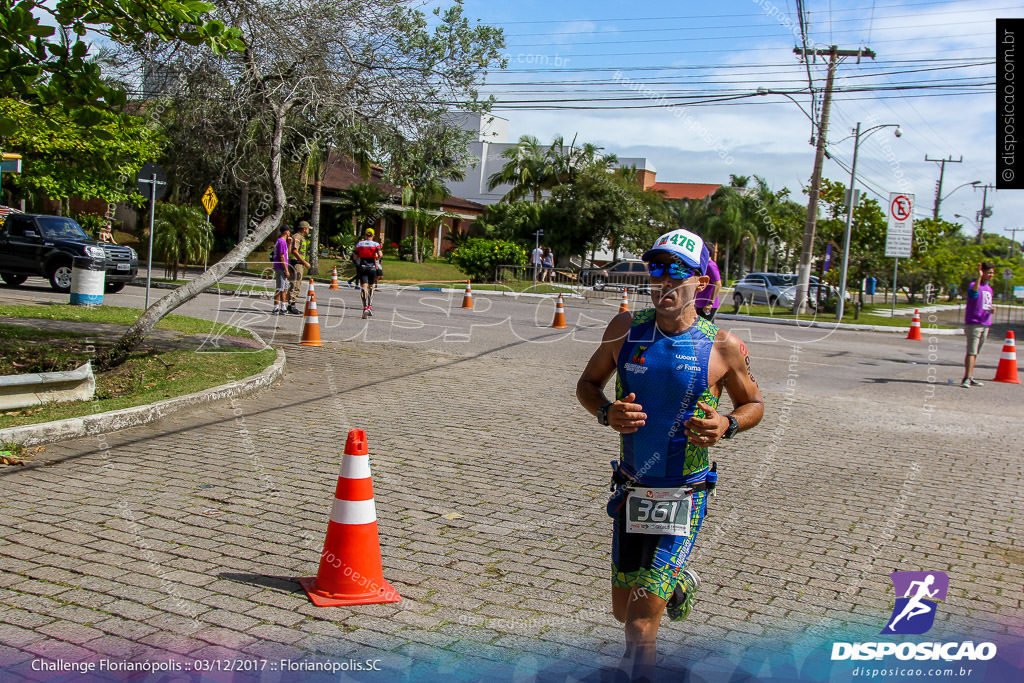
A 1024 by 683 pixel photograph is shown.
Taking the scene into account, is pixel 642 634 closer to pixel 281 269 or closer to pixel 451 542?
pixel 451 542

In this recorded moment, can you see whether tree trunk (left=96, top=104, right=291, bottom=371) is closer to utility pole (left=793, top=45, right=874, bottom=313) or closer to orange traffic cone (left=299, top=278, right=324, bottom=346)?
orange traffic cone (left=299, top=278, right=324, bottom=346)

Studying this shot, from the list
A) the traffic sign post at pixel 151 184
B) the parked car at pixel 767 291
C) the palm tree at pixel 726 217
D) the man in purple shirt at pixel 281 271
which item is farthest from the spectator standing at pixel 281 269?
the palm tree at pixel 726 217

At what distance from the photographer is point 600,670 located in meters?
3.81

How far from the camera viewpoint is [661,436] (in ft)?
11.2

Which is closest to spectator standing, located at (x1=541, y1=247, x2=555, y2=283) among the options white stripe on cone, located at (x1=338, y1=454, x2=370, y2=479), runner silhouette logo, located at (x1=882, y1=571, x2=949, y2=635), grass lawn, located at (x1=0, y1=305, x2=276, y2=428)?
grass lawn, located at (x1=0, y1=305, x2=276, y2=428)

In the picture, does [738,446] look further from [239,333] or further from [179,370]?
[239,333]

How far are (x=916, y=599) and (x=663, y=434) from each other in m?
2.28

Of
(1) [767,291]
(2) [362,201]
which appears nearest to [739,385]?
(1) [767,291]

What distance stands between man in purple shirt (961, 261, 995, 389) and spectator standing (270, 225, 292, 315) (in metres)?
12.3

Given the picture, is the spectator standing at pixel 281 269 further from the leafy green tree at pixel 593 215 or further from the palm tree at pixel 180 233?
the leafy green tree at pixel 593 215

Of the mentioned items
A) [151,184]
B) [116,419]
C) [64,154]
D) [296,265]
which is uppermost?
[64,154]

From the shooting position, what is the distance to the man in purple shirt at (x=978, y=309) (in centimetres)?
1319

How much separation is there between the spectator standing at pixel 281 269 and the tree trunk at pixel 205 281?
6.21 meters

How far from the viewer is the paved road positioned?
4031 mm
